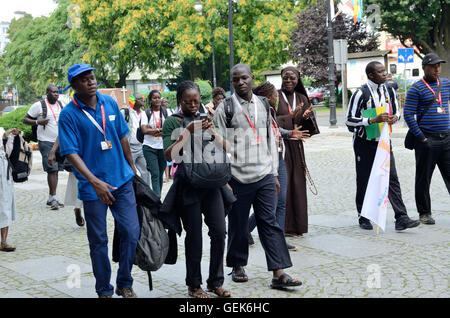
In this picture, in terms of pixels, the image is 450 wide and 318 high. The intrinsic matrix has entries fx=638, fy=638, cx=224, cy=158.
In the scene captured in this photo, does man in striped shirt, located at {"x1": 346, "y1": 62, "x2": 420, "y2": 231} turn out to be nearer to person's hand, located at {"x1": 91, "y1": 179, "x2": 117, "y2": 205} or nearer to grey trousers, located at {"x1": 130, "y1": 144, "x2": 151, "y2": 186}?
person's hand, located at {"x1": 91, "y1": 179, "x2": 117, "y2": 205}

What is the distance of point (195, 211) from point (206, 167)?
379mm

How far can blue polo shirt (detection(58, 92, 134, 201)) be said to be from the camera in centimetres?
461

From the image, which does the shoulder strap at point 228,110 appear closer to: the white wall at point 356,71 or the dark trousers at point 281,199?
the dark trousers at point 281,199

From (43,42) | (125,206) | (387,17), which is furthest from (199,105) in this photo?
(43,42)

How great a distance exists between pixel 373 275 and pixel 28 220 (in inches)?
219

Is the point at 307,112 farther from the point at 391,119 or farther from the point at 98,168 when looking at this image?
the point at 98,168

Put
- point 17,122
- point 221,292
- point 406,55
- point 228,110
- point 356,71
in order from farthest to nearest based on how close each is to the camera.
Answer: point 356,71 → point 406,55 → point 17,122 → point 228,110 → point 221,292

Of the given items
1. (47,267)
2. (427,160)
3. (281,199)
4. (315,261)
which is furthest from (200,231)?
(427,160)

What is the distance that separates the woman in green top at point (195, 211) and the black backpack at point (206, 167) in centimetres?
9

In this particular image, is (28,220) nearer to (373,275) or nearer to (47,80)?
(373,275)

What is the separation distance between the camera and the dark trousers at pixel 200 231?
15.8ft

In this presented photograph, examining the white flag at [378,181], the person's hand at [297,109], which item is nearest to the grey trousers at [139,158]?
the person's hand at [297,109]

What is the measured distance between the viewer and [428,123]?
7727mm
